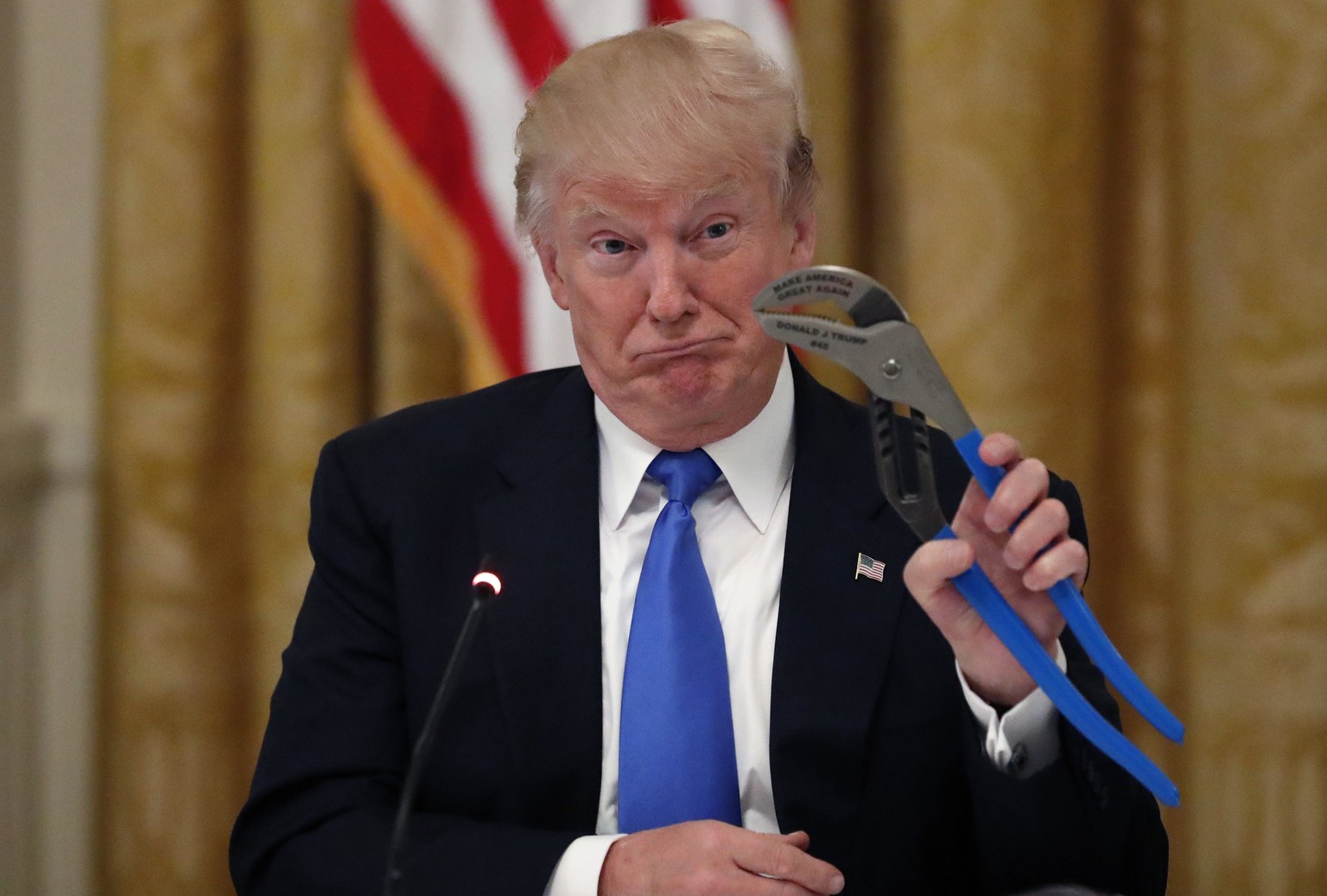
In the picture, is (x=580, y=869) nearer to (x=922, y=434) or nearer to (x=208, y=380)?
(x=922, y=434)

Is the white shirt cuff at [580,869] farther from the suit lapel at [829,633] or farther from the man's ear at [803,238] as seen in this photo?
the man's ear at [803,238]

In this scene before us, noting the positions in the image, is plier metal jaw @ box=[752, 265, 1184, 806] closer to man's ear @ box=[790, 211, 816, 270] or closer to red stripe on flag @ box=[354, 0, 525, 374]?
man's ear @ box=[790, 211, 816, 270]

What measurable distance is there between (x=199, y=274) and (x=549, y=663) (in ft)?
4.07

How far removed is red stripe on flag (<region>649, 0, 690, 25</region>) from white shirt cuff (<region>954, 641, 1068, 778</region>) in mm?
1123

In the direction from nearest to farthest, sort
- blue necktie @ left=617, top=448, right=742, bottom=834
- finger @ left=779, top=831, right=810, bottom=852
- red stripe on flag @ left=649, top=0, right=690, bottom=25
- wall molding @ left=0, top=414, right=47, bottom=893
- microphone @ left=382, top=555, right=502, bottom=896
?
microphone @ left=382, top=555, right=502, bottom=896
finger @ left=779, top=831, right=810, bottom=852
blue necktie @ left=617, top=448, right=742, bottom=834
red stripe on flag @ left=649, top=0, right=690, bottom=25
wall molding @ left=0, top=414, right=47, bottom=893

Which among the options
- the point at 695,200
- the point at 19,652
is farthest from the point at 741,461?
the point at 19,652

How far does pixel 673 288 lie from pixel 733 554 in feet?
0.94

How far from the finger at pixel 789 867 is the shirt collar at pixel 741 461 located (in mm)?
367

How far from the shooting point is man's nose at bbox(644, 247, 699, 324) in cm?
133

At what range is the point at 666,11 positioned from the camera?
2.01 m

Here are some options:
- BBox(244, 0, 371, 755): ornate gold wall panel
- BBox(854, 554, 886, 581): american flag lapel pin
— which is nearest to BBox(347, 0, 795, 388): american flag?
BBox(244, 0, 371, 755): ornate gold wall panel

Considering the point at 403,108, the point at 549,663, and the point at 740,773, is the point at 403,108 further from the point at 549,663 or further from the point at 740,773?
the point at 740,773

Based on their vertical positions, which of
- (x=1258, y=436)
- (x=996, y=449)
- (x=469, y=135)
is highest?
(x=469, y=135)

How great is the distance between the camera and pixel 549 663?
1.38 meters
